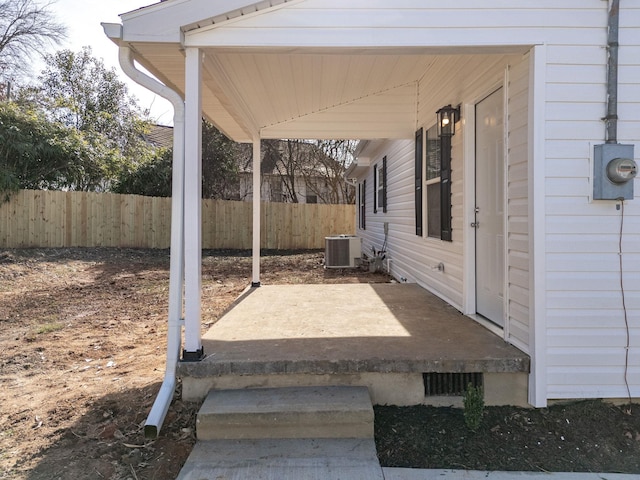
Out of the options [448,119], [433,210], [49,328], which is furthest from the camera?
[433,210]

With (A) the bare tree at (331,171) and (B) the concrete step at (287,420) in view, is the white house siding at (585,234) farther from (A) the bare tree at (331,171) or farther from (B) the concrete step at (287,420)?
(A) the bare tree at (331,171)

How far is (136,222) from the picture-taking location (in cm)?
1263

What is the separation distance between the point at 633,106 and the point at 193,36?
298 cm

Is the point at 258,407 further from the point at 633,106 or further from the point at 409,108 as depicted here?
the point at 409,108

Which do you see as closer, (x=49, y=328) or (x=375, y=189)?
(x=49, y=328)

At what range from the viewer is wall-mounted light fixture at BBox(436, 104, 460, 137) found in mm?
4332

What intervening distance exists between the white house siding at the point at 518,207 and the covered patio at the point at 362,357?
0.23 metres

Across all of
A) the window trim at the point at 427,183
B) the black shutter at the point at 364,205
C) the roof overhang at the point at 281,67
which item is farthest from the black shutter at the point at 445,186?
the black shutter at the point at 364,205

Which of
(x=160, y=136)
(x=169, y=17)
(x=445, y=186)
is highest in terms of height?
(x=160, y=136)

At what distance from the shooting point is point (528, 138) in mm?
2836

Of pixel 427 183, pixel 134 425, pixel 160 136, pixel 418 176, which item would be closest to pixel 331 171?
pixel 160 136

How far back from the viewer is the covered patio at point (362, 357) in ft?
9.09

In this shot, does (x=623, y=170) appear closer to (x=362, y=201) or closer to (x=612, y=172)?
Answer: (x=612, y=172)

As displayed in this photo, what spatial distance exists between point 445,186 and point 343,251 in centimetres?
548
